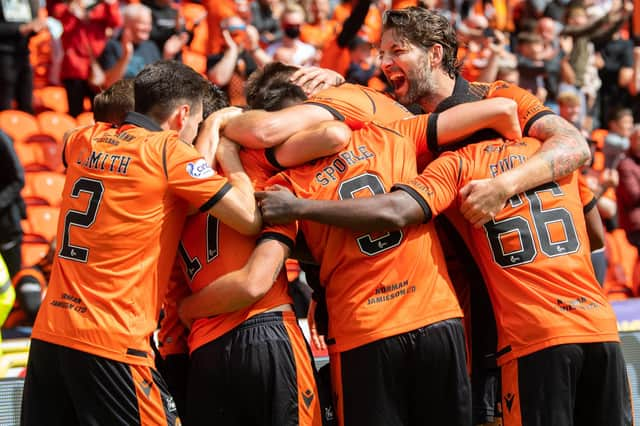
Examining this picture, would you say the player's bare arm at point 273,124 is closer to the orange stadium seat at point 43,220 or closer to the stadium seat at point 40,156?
the orange stadium seat at point 43,220

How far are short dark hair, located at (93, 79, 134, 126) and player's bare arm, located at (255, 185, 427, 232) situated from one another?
4.14ft

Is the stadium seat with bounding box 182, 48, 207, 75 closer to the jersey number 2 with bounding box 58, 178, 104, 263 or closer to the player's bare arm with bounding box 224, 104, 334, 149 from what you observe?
the player's bare arm with bounding box 224, 104, 334, 149

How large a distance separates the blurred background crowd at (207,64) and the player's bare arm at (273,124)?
4684 millimetres

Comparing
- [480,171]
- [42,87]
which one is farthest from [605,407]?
[42,87]

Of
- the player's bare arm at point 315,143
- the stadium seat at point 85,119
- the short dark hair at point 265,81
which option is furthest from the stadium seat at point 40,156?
the player's bare arm at point 315,143

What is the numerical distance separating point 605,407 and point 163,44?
325 inches

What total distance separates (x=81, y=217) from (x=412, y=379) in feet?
5.35

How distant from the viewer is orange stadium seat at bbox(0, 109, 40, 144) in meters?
10.4

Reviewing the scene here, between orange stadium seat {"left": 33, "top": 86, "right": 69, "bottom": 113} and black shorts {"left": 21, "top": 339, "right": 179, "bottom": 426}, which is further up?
black shorts {"left": 21, "top": 339, "right": 179, "bottom": 426}

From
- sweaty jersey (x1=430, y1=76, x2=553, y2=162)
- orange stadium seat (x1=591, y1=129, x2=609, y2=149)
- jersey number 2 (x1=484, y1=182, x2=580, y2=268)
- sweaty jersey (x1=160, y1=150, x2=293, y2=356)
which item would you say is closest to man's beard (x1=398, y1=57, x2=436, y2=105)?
sweaty jersey (x1=430, y1=76, x2=553, y2=162)

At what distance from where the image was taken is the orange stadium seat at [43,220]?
9.34 metres

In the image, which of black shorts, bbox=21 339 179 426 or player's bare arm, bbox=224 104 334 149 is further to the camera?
player's bare arm, bbox=224 104 334 149

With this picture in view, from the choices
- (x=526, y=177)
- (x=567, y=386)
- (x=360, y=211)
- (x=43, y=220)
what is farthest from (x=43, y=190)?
(x=567, y=386)

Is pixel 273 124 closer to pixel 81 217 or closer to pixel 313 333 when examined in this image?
pixel 81 217
